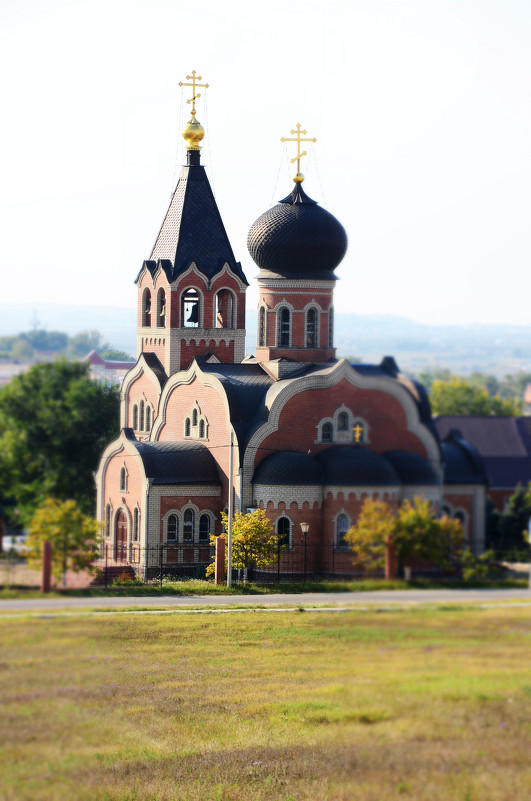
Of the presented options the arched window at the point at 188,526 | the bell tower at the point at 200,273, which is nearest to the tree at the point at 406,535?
the arched window at the point at 188,526

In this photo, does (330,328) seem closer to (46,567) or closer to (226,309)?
(46,567)

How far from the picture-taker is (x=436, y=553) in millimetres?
8320

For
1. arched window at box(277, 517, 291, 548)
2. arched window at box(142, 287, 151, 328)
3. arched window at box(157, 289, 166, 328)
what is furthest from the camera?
arched window at box(157, 289, 166, 328)

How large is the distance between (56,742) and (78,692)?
1.35 feet

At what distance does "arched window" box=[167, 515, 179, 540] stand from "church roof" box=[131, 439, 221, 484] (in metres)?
0.35

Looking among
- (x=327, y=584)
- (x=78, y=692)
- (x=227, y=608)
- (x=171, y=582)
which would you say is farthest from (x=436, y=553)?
(x=227, y=608)

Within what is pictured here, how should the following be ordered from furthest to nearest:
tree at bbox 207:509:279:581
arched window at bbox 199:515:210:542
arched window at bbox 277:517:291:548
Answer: arched window at bbox 199:515:210:542 < tree at bbox 207:509:279:581 < arched window at bbox 277:517:291:548

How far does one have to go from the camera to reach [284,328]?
36.2ft

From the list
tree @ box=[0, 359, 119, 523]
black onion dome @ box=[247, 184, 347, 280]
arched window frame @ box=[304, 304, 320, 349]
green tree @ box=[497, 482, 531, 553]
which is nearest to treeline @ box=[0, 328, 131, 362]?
tree @ box=[0, 359, 119, 523]

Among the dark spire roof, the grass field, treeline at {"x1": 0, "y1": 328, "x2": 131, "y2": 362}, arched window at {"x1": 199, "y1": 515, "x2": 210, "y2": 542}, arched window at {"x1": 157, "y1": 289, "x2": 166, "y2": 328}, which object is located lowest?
the grass field

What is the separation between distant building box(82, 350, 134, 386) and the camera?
24.6 ft

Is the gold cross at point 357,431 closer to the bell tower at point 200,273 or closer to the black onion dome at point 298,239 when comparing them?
the black onion dome at point 298,239

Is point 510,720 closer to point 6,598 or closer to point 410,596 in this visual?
point 410,596

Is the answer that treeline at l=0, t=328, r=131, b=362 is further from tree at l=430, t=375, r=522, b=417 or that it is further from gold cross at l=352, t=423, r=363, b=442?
tree at l=430, t=375, r=522, b=417
